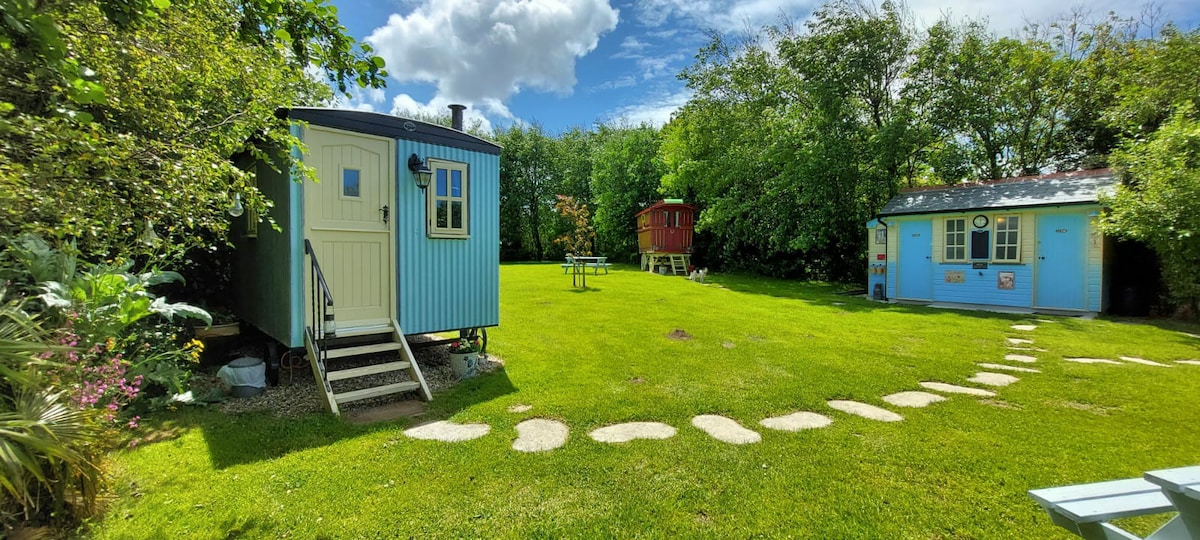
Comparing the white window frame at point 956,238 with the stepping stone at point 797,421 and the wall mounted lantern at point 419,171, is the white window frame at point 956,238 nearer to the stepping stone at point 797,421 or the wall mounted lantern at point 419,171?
the stepping stone at point 797,421

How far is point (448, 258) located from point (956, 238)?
1156 cm

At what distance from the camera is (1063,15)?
13664mm

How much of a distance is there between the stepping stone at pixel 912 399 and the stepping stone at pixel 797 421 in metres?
0.92

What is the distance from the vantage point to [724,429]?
389 cm

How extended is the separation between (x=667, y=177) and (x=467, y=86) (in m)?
8.36

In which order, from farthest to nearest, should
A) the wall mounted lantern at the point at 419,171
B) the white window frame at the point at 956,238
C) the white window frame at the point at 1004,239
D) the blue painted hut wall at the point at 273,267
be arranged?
the white window frame at the point at 956,238, the white window frame at the point at 1004,239, the wall mounted lantern at the point at 419,171, the blue painted hut wall at the point at 273,267

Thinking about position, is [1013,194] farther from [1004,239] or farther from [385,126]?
[385,126]

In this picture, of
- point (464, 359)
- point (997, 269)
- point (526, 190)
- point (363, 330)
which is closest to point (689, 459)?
point (464, 359)

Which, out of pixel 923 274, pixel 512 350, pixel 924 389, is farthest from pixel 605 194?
pixel 924 389

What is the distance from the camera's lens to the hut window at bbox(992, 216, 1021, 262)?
412 inches

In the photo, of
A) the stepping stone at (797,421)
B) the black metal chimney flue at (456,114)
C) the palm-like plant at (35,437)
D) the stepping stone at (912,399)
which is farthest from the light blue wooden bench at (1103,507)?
the black metal chimney flue at (456,114)

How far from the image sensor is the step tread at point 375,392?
4.42 meters

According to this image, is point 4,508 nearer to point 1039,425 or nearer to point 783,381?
point 783,381

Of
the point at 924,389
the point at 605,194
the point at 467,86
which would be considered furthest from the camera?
the point at 605,194
